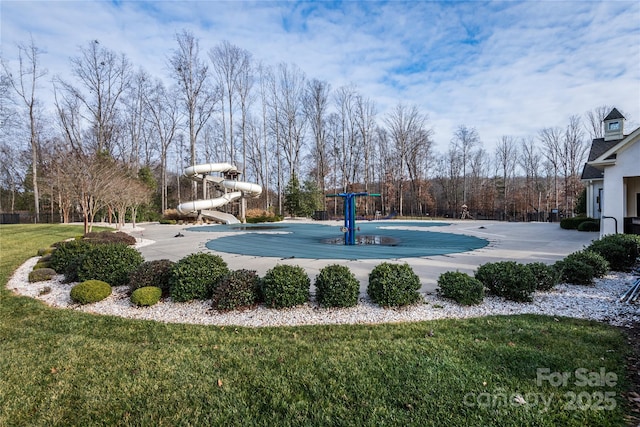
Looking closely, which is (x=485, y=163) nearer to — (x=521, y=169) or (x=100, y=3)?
(x=521, y=169)

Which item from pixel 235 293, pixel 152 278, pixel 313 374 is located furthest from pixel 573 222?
pixel 152 278

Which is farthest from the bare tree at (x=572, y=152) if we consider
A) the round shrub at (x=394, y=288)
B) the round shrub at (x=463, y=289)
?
the round shrub at (x=394, y=288)

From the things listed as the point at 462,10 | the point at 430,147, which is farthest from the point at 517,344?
the point at 430,147

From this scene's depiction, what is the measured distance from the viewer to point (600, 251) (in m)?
6.21

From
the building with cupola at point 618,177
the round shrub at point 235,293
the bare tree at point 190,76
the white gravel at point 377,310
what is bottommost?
the white gravel at point 377,310

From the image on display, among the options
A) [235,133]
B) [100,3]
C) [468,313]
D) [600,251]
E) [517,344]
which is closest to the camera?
[517,344]

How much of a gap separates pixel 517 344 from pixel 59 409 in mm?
4028

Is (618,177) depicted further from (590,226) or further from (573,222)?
(573,222)

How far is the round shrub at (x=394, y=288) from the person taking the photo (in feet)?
13.8

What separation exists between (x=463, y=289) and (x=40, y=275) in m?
8.29

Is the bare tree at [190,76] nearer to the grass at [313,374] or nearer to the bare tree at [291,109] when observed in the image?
the bare tree at [291,109]

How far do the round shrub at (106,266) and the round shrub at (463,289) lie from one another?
18.1 ft

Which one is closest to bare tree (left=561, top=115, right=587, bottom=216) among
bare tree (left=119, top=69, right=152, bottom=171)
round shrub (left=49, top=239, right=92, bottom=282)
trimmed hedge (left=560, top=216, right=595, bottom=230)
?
trimmed hedge (left=560, top=216, right=595, bottom=230)

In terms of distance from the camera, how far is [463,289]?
14.0 ft
